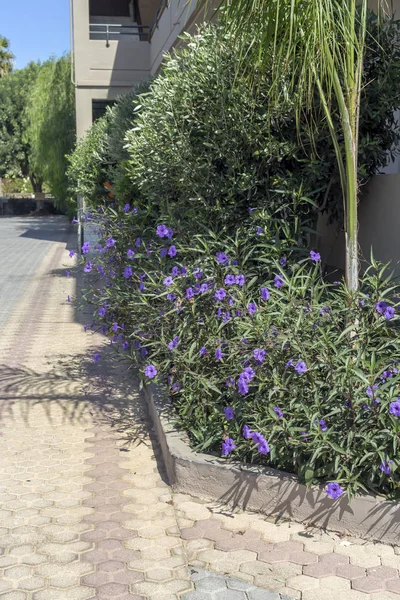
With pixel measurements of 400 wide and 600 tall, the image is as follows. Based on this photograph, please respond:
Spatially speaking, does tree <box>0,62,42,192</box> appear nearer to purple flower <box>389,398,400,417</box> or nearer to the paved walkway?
the paved walkway

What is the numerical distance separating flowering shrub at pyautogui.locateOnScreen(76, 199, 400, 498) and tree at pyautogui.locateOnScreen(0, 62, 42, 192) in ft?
152

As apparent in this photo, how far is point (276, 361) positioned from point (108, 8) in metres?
21.9

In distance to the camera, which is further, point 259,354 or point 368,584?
point 259,354

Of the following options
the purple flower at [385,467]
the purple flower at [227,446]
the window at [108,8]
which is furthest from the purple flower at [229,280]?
the window at [108,8]

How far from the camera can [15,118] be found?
50.0m

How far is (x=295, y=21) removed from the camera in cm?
389

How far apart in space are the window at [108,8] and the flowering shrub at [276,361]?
789 inches

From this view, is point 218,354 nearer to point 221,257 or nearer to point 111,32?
point 221,257

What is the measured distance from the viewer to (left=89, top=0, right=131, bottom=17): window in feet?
75.8

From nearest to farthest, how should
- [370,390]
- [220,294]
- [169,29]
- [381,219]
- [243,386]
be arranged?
[370,390] < [243,386] < [220,294] < [381,219] < [169,29]

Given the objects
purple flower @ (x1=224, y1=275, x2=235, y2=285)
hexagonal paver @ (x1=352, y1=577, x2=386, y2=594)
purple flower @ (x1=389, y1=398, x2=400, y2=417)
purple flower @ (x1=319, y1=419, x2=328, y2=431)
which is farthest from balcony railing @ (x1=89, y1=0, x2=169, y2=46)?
hexagonal paver @ (x1=352, y1=577, x2=386, y2=594)

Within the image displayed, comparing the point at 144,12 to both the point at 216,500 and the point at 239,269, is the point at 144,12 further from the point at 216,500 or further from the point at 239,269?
the point at 216,500

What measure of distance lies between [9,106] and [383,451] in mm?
50407

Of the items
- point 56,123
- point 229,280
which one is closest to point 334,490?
point 229,280
